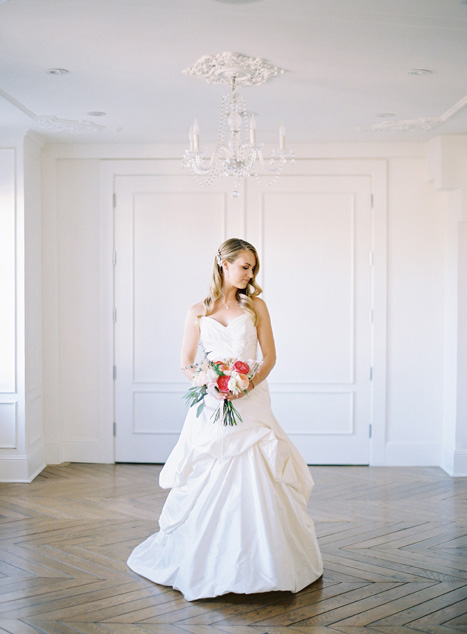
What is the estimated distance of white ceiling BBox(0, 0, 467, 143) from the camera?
307cm

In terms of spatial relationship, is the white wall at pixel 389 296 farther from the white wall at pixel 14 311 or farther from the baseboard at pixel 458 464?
the white wall at pixel 14 311

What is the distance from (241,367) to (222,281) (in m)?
0.61

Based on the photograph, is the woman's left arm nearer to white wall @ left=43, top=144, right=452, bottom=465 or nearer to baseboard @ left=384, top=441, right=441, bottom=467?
white wall @ left=43, top=144, right=452, bottom=465

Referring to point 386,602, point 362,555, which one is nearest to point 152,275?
point 362,555

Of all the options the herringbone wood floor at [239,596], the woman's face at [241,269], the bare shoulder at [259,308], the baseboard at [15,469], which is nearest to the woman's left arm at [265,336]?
the bare shoulder at [259,308]

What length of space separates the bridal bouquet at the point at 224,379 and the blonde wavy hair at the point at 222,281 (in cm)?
36

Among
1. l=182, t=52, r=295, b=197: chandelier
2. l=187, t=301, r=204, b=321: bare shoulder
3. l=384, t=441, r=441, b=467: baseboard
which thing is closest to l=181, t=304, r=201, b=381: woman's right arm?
l=187, t=301, r=204, b=321: bare shoulder

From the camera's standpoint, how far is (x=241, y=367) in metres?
3.40

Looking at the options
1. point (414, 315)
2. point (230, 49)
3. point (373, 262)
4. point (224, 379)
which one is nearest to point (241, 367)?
point (224, 379)

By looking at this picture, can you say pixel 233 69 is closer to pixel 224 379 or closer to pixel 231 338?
pixel 231 338

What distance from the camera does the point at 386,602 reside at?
3426 mm

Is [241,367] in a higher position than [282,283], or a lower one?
lower

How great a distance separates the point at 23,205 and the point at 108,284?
1013 mm

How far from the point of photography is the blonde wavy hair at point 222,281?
12.1 ft
